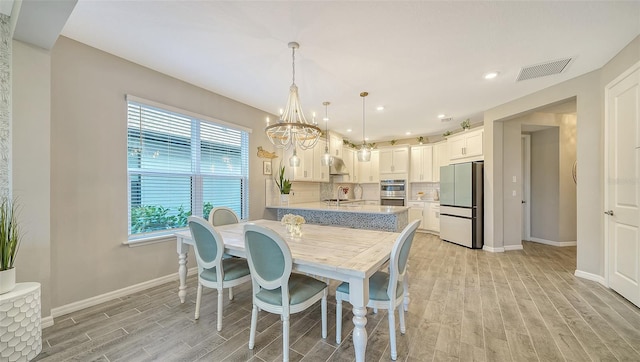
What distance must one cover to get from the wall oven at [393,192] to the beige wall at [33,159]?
6.24 meters

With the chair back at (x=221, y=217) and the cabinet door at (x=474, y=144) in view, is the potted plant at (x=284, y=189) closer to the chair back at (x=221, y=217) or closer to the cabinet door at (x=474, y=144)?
the chair back at (x=221, y=217)

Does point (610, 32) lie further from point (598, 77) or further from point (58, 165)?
point (58, 165)

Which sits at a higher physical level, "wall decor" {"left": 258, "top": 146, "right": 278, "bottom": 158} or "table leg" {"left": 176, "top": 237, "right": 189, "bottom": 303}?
"wall decor" {"left": 258, "top": 146, "right": 278, "bottom": 158}

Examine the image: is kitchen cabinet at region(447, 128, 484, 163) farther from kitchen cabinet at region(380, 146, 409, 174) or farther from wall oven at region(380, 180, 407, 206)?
wall oven at region(380, 180, 407, 206)

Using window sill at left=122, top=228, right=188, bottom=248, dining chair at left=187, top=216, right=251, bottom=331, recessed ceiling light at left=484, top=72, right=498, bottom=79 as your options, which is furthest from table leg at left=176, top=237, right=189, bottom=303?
recessed ceiling light at left=484, top=72, right=498, bottom=79

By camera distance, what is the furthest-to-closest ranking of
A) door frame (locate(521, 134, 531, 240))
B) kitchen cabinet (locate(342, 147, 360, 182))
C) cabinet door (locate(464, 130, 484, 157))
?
kitchen cabinet (locate(342, 147, 360, 182)) → door frame (locate(521, 134, 531, 240)) → cabinet door (locate(464, 130, 484, 157))

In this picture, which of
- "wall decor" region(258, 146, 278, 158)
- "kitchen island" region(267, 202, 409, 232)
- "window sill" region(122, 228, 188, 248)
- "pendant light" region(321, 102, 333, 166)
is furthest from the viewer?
"wall decor" region(258, 146, 278, 158)

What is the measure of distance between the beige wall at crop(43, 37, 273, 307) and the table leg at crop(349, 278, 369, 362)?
2671 mm

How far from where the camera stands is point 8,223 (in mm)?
1740

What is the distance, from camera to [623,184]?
8.12 ft

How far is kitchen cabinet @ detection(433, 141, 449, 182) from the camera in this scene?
Answer: 571 cm

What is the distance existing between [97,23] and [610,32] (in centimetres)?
465

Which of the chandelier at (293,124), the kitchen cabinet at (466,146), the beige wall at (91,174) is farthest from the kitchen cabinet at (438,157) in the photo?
the beige wall at (91,174)

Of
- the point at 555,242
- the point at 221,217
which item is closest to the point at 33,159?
the point at 221,217
